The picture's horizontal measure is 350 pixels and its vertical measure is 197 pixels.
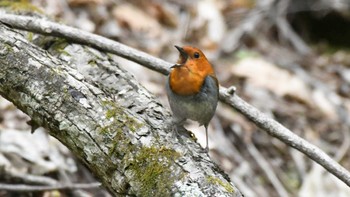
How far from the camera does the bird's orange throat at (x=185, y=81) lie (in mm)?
3127

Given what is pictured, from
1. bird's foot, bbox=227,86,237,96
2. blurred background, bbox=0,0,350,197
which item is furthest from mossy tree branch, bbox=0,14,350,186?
blurred background, bbox=0,0,350,197

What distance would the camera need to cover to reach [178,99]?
315 centimetres

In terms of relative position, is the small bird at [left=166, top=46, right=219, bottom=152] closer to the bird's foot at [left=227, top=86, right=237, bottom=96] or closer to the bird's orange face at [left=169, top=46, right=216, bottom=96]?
the bird's orange face at [left=169, top=46, right=216, bottom=96]

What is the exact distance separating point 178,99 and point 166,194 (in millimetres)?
808

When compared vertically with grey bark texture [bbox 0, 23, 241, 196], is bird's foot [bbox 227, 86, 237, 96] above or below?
below

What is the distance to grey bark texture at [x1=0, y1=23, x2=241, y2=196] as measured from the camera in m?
2.49

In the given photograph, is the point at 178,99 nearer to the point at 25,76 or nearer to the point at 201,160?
the point at 201,160

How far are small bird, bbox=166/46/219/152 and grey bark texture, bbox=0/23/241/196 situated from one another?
0.23m

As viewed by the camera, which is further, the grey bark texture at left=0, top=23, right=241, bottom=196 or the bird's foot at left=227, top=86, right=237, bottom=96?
the bird's foot at left=227, top=86, right=237, bottom=96

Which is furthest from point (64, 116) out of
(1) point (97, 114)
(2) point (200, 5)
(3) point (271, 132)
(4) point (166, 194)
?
(2) point (200, 5)

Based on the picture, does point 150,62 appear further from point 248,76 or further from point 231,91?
point 248,76

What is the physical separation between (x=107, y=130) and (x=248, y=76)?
388 cm

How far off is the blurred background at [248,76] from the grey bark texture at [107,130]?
103 cm

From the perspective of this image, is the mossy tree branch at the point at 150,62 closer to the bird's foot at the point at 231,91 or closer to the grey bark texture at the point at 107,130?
the bird's foot at the point at 231,91
